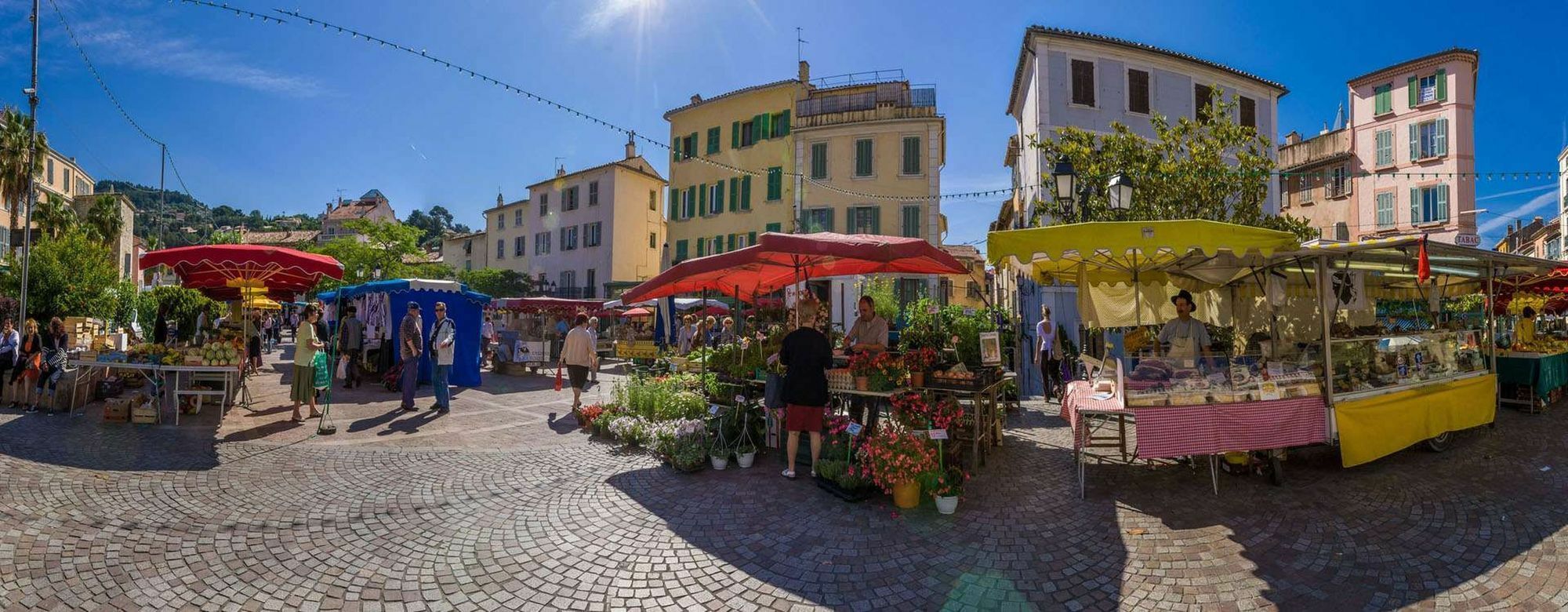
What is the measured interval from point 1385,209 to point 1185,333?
28724 millimetres

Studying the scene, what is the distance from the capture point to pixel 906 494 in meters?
5.05

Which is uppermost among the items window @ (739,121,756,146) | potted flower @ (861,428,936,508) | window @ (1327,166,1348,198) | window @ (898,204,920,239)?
window @ (739,121,756,146)

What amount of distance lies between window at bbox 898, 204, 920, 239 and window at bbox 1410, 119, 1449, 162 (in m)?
20.6

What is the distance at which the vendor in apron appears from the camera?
6.78 meters

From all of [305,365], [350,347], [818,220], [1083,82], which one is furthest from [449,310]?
[1083,82]

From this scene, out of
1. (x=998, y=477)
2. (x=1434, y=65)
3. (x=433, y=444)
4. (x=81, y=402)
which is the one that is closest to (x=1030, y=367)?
(x=998, y=477)

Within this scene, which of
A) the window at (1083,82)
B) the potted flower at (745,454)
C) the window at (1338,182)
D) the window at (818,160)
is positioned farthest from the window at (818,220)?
the window at (1338,182)

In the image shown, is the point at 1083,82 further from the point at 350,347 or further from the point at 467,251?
the point at 467,251

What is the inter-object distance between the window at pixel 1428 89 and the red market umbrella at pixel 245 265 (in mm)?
36716

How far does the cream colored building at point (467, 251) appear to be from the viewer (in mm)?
48688

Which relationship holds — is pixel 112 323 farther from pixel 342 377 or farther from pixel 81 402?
Result: pixel 81 402

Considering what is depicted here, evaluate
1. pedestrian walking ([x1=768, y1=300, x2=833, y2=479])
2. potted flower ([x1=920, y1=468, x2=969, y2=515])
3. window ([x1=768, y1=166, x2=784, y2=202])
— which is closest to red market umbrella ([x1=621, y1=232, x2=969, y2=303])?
pedestrian walking ([x1=768, y1=300, x2=833, y2=479])

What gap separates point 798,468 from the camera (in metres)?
6.29

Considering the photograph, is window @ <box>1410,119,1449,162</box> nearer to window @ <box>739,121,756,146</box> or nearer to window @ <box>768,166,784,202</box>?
window @ <box>768,166,784,202</box>
